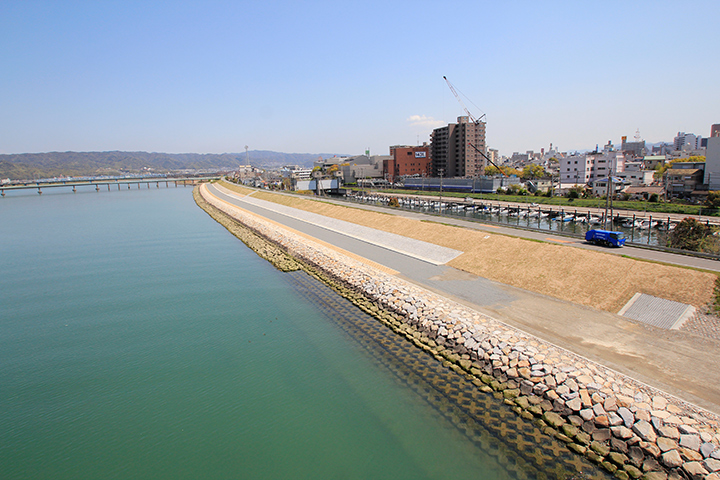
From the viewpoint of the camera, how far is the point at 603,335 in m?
14.1

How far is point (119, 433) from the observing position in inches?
449

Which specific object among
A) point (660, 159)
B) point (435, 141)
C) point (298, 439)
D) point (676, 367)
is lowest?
point (298, 439)

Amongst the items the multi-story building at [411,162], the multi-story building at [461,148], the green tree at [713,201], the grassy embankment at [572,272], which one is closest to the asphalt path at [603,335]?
the grassy embankment at [572,272]

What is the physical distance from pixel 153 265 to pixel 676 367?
1314 inches

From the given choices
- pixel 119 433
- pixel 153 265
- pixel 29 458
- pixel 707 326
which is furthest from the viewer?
pixel 153 265

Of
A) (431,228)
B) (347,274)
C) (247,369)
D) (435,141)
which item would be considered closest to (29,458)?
(247,369)

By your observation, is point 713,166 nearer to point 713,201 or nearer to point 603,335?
point 713,201

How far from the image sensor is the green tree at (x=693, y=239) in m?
23.8

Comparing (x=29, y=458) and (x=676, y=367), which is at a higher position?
(x=676, y=367)

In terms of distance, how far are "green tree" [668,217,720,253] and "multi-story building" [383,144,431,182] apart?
9318 centimetres

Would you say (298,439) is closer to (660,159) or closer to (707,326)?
(707,326)

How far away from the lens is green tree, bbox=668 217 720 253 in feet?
78.1

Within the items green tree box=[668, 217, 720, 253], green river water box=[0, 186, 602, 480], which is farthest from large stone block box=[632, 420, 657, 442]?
green tree box=[668, 217, 720, 253]

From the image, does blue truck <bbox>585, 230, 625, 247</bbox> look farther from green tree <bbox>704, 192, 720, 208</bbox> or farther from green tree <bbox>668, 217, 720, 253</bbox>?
green tree <bbox>704, 192, 720, 208</bbox>
